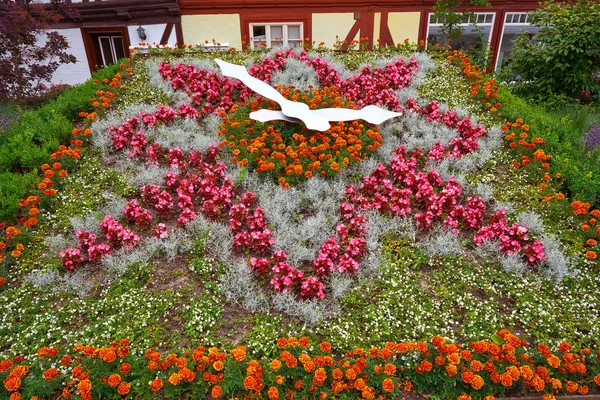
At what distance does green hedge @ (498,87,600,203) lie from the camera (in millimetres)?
5121

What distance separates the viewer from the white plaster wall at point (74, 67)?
1196cm

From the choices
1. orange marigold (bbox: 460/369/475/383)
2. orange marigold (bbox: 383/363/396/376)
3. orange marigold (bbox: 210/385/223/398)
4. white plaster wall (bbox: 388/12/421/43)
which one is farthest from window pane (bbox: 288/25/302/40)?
orange marigold (bbox: 210/385/223/398)

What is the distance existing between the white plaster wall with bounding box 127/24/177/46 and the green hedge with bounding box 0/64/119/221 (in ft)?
18.6

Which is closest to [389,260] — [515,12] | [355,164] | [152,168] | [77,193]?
[355,164]

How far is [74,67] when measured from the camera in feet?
40.4

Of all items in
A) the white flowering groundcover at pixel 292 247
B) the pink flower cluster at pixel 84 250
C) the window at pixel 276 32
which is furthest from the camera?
the window at pixel 276 32

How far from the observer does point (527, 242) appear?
15.0 feet

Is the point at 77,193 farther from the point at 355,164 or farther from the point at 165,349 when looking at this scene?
the point at 355,164

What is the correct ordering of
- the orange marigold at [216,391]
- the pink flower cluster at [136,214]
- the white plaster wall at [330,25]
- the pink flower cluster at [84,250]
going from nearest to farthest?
the orange marigold at [216,391] → the pink flower cluster at [84,250] → the pink flower cluster at [136,214] → the white plaster wall at [330,25]

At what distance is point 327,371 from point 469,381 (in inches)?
41.8

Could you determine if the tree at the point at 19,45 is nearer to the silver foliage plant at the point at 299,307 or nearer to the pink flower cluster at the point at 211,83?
the pink flower cluster at the point at 211,83

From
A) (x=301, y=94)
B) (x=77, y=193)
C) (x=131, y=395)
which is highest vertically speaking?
(x=301, y=94)

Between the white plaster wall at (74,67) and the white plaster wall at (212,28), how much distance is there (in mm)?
3053

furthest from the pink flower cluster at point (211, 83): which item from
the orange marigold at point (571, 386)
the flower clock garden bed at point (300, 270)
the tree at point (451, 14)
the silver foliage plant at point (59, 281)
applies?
the orange marigold at point (571, 386)
